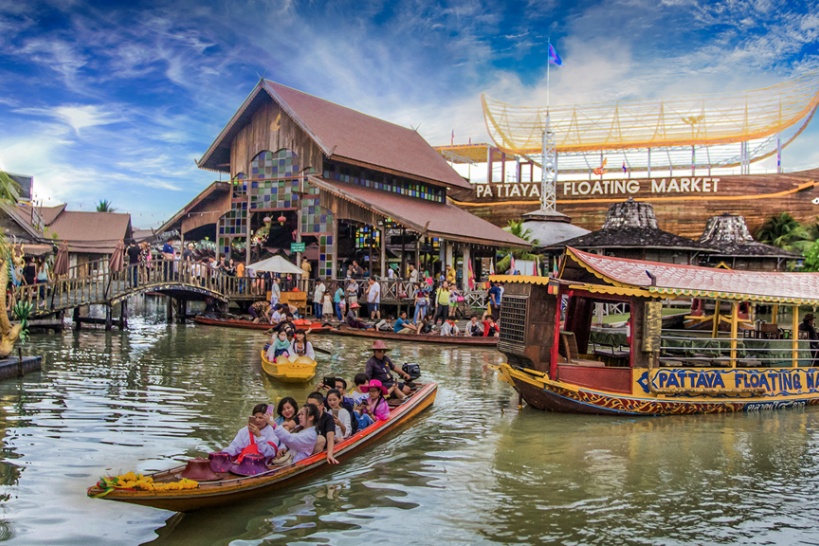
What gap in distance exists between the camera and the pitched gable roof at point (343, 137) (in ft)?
95.0

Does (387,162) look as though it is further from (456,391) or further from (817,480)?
(817,480)

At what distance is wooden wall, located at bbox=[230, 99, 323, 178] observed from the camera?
29.2 m

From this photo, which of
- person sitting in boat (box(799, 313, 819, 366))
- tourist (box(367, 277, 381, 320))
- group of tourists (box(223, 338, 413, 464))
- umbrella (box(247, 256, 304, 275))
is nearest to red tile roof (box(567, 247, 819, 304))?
person sitting in boat (box(799, 313, 819, 366))

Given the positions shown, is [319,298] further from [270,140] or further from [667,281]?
[667,281]

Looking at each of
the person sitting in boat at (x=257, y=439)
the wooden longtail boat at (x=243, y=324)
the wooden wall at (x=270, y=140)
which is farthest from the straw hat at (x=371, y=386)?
the wooden wall at (x=270, y=140)

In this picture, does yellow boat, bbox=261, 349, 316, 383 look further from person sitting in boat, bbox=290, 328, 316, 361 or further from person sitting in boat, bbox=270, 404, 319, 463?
person sitting in boat, bbox=270, 404, 319, 463

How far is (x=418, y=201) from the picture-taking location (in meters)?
32.8

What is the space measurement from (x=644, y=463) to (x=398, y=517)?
405 cm

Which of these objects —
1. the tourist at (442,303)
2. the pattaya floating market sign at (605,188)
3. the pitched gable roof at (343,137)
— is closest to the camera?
the tourist at (442,303)

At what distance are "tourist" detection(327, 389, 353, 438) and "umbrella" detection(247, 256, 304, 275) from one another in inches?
655

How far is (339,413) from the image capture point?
9.76 meters

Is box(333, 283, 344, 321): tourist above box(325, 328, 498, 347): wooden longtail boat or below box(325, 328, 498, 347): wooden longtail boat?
above

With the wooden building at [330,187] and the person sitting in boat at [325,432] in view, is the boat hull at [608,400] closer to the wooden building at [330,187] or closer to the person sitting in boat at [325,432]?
the person sitting in boat at [325,432]

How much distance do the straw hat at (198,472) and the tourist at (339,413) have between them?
7.55 ft
